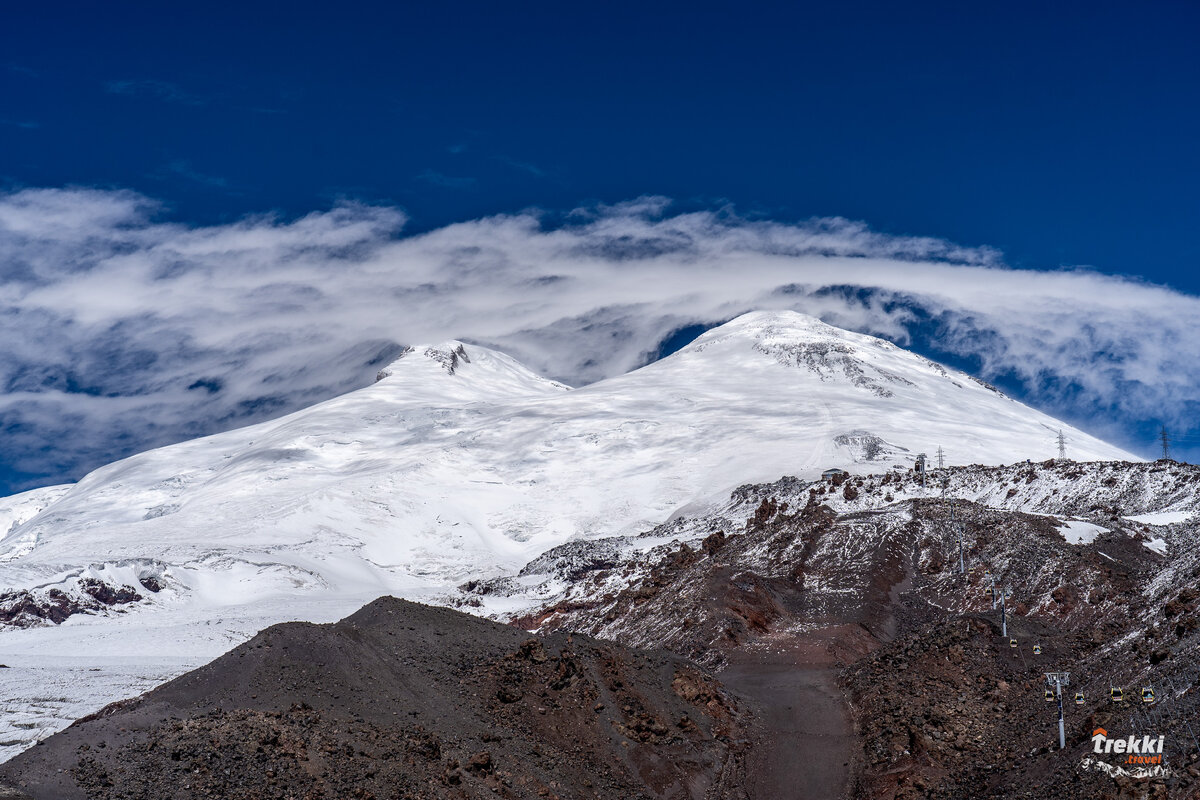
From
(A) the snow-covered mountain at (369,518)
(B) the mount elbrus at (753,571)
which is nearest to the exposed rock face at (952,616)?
(B) the mount elbrus at (753,571)

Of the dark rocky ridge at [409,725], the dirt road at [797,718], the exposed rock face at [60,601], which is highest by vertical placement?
the dark rocky ridge at [409,725]

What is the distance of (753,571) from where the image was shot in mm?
73938

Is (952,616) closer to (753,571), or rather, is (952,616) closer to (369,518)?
(753,571)

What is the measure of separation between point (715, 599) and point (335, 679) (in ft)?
108

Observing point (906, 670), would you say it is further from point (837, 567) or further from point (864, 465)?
point (864, 465)

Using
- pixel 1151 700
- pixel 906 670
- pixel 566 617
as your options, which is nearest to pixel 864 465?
pixel 566 617

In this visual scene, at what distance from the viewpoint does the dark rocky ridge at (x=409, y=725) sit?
90.5ft

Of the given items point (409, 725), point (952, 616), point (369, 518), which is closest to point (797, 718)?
point (952, 616)

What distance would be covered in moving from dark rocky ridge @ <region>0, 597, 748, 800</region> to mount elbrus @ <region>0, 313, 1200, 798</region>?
3.65ft

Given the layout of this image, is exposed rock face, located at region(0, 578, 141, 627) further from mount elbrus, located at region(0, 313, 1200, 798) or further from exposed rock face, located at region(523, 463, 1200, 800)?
exposed rock face, located at region(523, 463, 1200, 800)

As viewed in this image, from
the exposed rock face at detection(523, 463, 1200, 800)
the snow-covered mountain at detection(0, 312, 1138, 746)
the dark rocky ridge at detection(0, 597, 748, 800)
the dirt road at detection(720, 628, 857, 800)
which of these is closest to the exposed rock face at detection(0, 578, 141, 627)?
the snow-covered mountain at detection(0, 312, 1138, 746)

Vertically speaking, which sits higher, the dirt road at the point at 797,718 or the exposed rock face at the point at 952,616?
the exposed rock face at the point at 952,616

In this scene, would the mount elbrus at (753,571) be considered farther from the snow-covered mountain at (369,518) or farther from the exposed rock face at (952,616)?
the snow-covered mountain at (369,518)

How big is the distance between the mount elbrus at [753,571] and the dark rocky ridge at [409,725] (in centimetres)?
111
